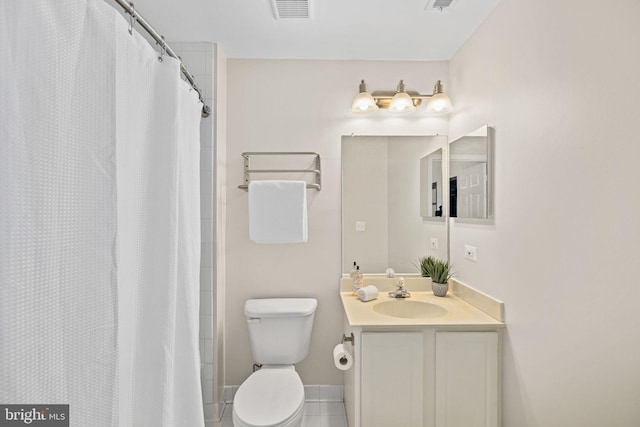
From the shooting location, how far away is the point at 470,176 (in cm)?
182

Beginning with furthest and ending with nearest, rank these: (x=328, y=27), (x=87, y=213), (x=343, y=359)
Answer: (x=328, y=27)
(x=343, y=359)
(x=87, y=213)

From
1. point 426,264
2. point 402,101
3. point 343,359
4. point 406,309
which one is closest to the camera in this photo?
point 343,359

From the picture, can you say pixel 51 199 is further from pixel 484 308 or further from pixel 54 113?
pixel 484 308

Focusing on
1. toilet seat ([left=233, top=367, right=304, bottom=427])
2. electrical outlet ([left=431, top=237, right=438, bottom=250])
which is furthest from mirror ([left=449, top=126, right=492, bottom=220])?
toilet seat ([left=233, top=367, right=304, bottom=427])

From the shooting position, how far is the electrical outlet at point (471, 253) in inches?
71.2

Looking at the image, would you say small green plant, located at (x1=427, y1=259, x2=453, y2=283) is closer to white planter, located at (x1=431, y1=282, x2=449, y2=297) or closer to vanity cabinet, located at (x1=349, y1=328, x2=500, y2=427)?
white planter, located at (x1=431, y1=282, x2=449, y2=297)

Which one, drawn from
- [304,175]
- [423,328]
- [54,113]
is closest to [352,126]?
[304,175]

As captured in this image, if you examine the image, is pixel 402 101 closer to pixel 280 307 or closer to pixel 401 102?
pixel 401 102

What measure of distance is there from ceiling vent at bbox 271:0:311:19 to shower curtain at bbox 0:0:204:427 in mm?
802

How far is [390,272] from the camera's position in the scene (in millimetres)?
2152

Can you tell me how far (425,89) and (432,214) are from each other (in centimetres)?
86

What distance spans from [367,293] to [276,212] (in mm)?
751

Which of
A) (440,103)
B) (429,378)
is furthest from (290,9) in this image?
(429,378)

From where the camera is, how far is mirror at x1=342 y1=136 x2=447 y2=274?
2.20 metres
